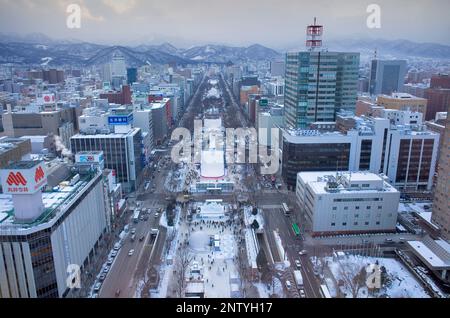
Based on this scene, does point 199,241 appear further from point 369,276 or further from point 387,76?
point 387,76

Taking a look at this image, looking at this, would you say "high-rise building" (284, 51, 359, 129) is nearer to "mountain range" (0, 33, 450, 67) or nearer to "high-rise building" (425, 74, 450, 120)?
"mountain range" (0, 33, 450, 67)

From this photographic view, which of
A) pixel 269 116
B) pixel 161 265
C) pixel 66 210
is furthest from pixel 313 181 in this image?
pixel 269 116

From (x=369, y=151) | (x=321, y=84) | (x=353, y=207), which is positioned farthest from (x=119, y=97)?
(x=353, y=207)

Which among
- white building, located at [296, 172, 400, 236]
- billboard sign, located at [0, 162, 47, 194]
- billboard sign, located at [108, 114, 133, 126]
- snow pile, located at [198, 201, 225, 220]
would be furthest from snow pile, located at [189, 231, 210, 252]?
billboard sign, located at [108, 114, 133, 126]

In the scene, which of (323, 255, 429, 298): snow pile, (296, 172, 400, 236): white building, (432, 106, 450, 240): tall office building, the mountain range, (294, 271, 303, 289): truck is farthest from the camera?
(296, 172, 400, 236): white building

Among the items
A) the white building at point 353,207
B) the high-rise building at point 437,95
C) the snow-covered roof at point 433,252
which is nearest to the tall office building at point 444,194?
the snow-covered roof at point 433,252
